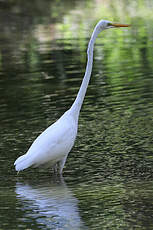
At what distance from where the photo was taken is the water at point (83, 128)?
638cm

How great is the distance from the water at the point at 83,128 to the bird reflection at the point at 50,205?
1 cm

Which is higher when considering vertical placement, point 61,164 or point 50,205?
point 61,164

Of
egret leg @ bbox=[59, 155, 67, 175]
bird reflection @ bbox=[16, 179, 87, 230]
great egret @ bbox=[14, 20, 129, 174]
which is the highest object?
great egret @ bbox=[14, 20, 129, 174]

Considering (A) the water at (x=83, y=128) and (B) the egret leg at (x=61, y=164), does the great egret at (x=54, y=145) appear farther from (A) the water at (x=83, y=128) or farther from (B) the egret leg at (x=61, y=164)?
(A) the water at (x=83, y=128)

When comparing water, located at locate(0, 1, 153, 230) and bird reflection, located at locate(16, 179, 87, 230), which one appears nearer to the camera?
bird reflection, located at locate(16, 179, 87, 230)

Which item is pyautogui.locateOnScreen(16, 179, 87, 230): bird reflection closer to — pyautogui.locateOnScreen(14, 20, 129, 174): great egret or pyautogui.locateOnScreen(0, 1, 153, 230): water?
pyautogui.locateOnScreen(0, 1, 153, 230): water

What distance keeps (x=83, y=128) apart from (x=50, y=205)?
10.3 feet

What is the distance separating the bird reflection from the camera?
6062 millimetres

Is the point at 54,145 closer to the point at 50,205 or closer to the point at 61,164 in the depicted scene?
the point at 61,164

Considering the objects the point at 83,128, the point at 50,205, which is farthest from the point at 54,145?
the point at 83,128

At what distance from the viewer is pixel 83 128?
962 centimetres

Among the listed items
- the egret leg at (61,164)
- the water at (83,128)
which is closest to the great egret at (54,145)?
the egret leg at (61,164)

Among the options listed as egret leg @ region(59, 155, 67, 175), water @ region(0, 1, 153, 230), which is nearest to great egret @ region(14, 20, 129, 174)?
egret leg @ region(59, 155, 67, 175)

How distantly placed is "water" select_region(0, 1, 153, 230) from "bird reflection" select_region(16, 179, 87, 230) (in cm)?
1
